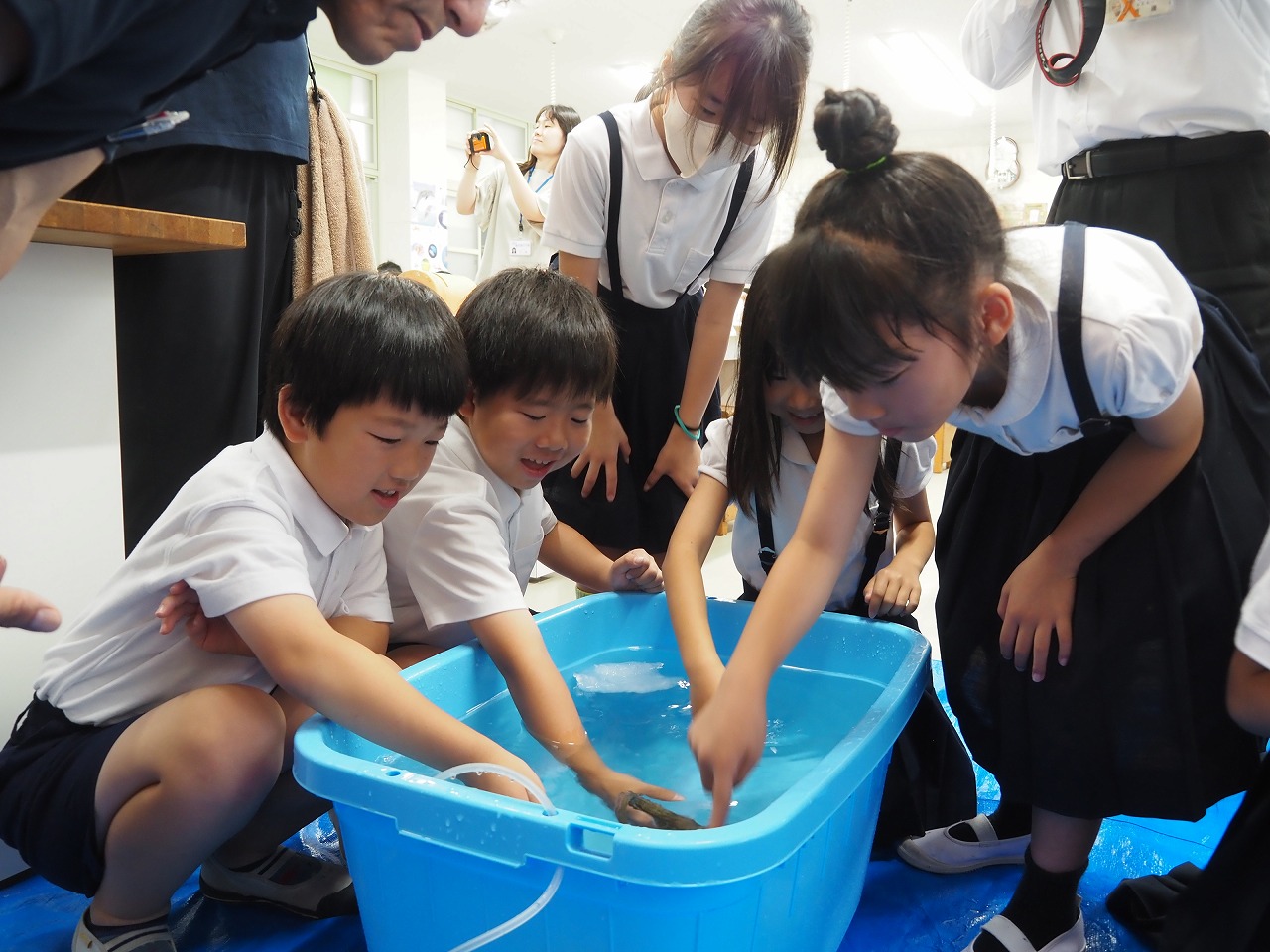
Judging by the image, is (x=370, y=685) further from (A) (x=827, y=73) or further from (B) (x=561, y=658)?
(A) (x=827, y=73)

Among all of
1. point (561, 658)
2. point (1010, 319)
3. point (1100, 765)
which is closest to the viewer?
point (1010, 319)

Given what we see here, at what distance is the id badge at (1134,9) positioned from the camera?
1.16 m

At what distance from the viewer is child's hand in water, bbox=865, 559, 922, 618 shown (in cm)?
111

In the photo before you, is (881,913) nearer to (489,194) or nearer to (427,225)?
(489,194)

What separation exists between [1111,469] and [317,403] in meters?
0.73

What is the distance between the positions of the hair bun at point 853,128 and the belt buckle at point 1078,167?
2.00ft

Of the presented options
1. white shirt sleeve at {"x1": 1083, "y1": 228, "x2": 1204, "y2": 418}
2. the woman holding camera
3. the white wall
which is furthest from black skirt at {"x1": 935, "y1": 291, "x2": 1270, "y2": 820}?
the woman holding camera

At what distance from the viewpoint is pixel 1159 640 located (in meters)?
0.84

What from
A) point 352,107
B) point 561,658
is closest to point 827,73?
point 352,107

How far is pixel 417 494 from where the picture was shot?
1043 mm

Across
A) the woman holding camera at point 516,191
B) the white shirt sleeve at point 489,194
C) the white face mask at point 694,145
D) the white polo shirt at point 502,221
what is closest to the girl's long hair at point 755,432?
the white face mask at point 694,145

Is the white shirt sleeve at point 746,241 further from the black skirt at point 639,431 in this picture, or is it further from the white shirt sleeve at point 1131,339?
the white shirt sleeve at point 1131,339

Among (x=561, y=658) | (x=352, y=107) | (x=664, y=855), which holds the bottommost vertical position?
(x=561, y=658)

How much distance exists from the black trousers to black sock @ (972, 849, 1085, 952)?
1.11m
